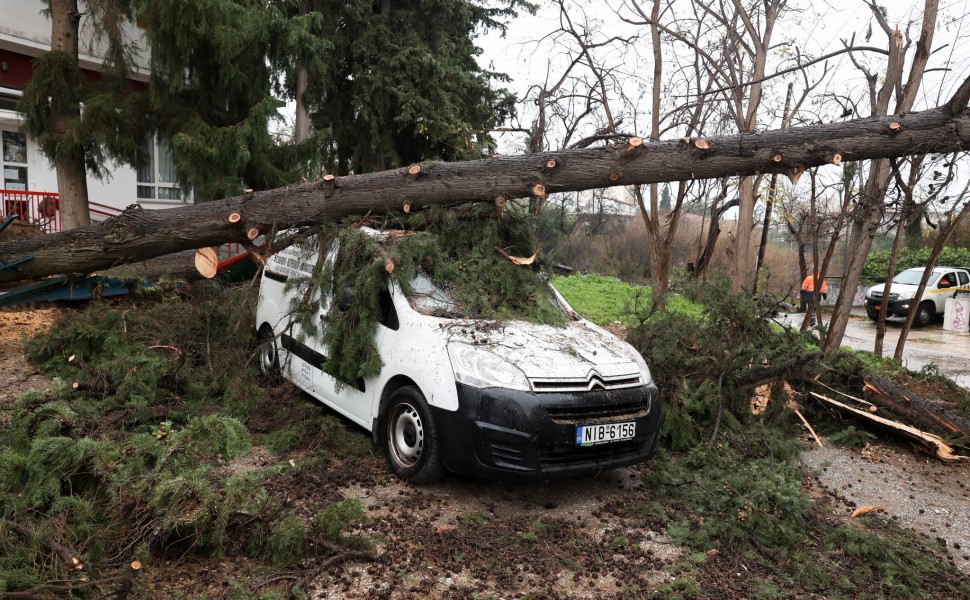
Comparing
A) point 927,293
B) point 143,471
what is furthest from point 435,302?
point 927,293

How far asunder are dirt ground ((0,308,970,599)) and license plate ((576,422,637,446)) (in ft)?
1.74

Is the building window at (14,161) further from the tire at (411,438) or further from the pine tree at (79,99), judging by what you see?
the tire at (411,438)

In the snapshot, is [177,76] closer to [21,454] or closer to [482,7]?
[21,454]

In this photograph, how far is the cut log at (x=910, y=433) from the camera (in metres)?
5.94

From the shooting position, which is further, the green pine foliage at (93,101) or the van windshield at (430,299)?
the green pine foliage at (93,101)

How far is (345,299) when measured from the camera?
17.1 feet

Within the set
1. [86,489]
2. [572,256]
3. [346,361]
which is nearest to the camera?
[86,489]

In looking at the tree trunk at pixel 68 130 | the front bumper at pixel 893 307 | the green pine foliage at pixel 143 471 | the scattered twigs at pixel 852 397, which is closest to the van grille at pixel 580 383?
the green pine foliage at pixel 143 471

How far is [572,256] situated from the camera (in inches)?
1265

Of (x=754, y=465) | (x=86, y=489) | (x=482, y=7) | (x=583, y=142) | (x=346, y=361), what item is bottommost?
(x=754, y=465)

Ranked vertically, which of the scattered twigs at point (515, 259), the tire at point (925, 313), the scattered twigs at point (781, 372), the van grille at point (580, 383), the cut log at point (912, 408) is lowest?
the tire at point (925, 313)

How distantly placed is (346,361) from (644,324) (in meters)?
3.30

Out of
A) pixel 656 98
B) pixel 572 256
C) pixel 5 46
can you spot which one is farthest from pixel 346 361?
pixel 572 256

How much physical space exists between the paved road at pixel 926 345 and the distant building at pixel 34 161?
1422cm
